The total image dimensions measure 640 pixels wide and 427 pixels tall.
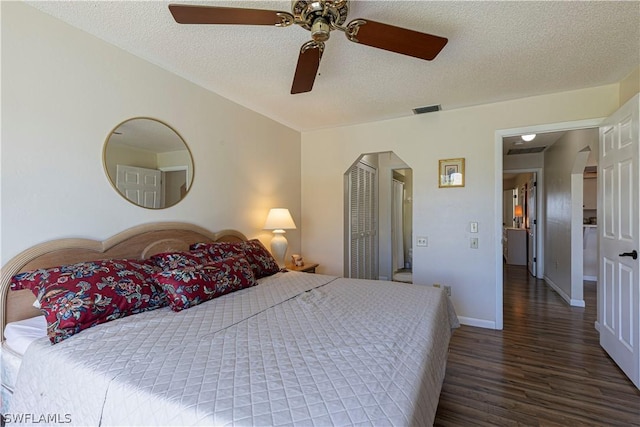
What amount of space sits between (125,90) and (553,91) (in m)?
3.82

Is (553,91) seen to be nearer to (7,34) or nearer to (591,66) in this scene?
(591,66)

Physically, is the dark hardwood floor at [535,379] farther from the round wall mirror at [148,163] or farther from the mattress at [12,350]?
the round wall mirror at [148,163]

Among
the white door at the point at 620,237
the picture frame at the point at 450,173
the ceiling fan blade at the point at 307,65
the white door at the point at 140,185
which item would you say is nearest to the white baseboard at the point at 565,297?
the white door at the point at 620,237

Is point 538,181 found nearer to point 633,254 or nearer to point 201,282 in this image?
point 633,254

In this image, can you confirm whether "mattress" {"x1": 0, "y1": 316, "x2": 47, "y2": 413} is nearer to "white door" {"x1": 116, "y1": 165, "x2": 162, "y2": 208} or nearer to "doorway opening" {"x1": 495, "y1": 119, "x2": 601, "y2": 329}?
"white door" {"x1": 116, "y1": 165, "x2": 162, "y2": 208}

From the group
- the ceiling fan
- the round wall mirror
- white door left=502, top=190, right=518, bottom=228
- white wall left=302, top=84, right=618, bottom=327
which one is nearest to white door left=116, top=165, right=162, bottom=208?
the round wall mirror

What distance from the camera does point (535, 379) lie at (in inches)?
88.4

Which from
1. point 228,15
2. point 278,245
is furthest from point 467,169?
point 228,15

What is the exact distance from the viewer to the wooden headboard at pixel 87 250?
5.22ft

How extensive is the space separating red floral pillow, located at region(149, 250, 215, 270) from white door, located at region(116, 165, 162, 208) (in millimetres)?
455

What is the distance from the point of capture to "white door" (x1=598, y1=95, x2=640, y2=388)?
2.14 metres

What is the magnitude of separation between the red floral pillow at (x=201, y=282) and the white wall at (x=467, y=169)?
2.13 m

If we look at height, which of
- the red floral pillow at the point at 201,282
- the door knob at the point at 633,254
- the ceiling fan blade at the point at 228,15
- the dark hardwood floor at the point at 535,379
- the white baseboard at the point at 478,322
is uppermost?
the ceiling fan blade at the point at 228,15

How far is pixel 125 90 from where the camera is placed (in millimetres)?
2162
